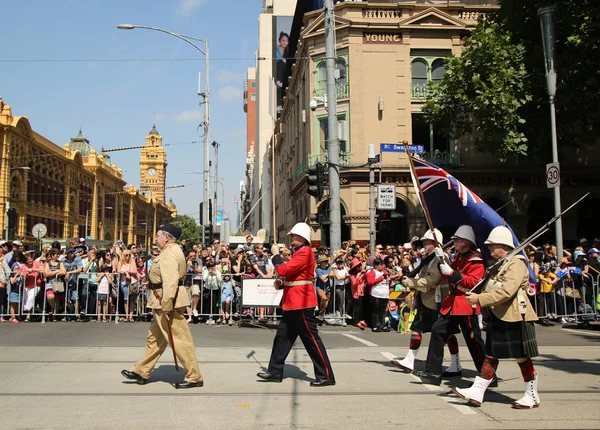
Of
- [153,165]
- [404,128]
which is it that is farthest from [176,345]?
[153,165]

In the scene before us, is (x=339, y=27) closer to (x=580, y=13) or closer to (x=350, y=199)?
(x=350, y=199)

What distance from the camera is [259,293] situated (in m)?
13.9

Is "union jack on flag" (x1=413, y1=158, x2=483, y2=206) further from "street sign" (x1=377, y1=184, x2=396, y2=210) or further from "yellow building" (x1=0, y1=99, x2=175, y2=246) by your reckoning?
"yellow building" (x1=0, y1=99, x2=175, y2=246)

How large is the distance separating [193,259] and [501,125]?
12426 millimetres

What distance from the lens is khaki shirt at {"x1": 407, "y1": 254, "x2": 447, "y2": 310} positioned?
7.75 metres

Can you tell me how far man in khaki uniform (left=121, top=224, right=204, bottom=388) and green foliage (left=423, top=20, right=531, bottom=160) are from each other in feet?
55.9

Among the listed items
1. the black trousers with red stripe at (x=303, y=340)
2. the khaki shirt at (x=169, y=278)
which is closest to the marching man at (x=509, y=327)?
the black trousers with red stripe at (x=303, y=340)

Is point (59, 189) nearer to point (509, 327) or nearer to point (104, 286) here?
point (104, 286)

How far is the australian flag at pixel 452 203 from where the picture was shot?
7637 millimetres

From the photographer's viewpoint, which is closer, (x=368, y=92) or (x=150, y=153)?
(x=368, y=92)

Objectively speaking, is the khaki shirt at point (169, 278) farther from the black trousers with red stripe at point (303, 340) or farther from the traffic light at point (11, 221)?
the traffic light at point (11, 221)

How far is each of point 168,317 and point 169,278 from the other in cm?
45

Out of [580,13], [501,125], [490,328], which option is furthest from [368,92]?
[490,328]

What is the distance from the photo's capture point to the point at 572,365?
885 centimetres
